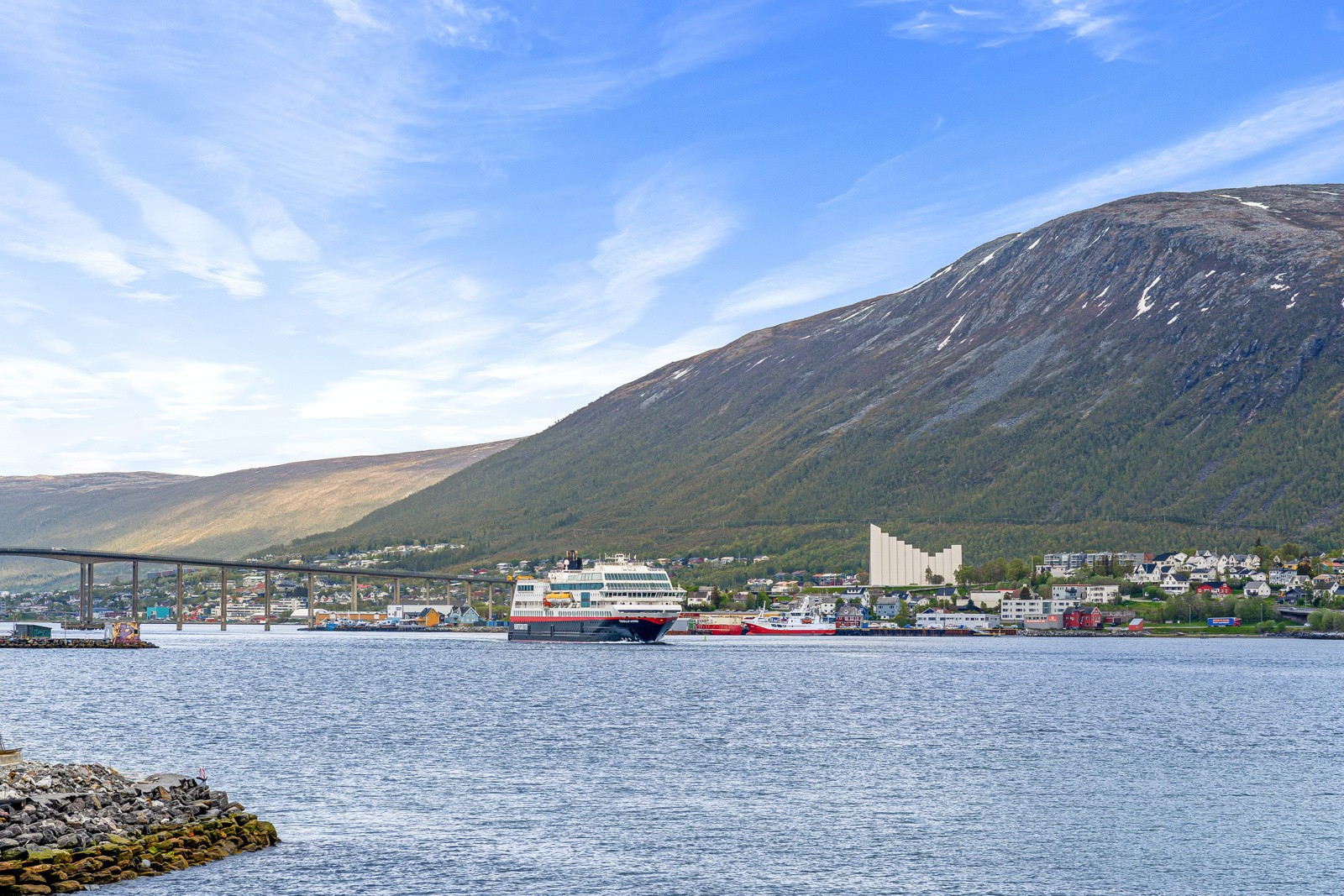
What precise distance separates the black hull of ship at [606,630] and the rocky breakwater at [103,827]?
136m

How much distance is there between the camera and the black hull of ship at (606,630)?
600ft

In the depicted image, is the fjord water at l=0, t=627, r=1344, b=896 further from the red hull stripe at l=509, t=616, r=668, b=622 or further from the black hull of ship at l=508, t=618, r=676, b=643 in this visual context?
the black hull of ship at l=508, t=618, r=676, b=643

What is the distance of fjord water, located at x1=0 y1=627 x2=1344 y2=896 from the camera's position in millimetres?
41750

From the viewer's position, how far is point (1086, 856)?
145ft

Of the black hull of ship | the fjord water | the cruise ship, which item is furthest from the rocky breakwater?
the black hull of ship

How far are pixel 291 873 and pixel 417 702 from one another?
180 feet

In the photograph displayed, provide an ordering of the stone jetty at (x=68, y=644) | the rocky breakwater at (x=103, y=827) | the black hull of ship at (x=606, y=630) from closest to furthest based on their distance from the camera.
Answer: the rocky breakwater at (x=103, y=827)
the black hull of ship at (x=606, y=630)
the stone jetty at (x=68, y=644)

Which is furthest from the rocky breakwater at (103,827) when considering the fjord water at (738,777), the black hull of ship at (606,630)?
the black hull of ship at (606,630)

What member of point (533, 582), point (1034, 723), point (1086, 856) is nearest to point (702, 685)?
point (1034, 723)

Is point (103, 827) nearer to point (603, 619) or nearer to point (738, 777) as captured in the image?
point (738, 777)

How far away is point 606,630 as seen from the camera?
183m

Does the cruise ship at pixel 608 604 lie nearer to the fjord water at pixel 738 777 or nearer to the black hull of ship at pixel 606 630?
the black hull of ship at pixel 606 630

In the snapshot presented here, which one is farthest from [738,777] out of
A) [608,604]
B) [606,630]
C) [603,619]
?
[606,630]

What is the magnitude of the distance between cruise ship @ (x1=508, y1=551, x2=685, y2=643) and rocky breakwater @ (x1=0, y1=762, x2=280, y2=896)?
135799mm
